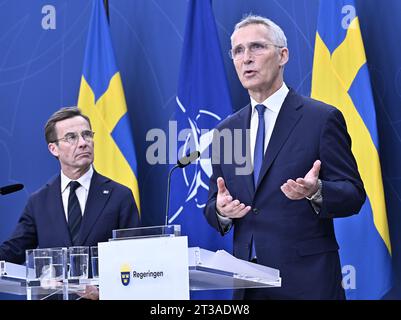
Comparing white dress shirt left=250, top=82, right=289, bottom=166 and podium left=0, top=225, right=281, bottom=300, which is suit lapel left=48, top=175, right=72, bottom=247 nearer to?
white dress shirt left=250, top=82, right=289, bottom=166

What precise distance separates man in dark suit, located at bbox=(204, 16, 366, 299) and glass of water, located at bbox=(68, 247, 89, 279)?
0.65 m

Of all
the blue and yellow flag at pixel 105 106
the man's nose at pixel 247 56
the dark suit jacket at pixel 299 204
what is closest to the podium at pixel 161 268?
A: the dark suit jacket at pixel 299 204

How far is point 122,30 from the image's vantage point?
247 inches

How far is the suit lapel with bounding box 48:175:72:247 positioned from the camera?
4570 mm

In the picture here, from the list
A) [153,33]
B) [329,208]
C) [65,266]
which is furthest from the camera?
[153,33]

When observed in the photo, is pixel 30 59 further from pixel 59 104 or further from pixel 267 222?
pixel 267 222

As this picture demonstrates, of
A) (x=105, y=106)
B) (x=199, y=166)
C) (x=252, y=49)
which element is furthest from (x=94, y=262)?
(x=105, y=106)

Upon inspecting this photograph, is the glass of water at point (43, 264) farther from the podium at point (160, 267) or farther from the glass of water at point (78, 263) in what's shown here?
the podium at point (160, 267)

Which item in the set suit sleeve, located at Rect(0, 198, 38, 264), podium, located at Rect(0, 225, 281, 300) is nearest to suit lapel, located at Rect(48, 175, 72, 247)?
suit sleeve, located at Rect(0, 198, 38, 264)

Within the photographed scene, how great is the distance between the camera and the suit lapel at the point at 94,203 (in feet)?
15.0

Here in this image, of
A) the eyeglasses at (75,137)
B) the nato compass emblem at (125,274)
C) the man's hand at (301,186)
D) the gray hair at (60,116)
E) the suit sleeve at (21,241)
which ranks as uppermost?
the gray hair at (60,116)

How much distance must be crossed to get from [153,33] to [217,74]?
812 millimetres

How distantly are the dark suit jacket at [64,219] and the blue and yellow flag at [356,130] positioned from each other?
1.53 m
